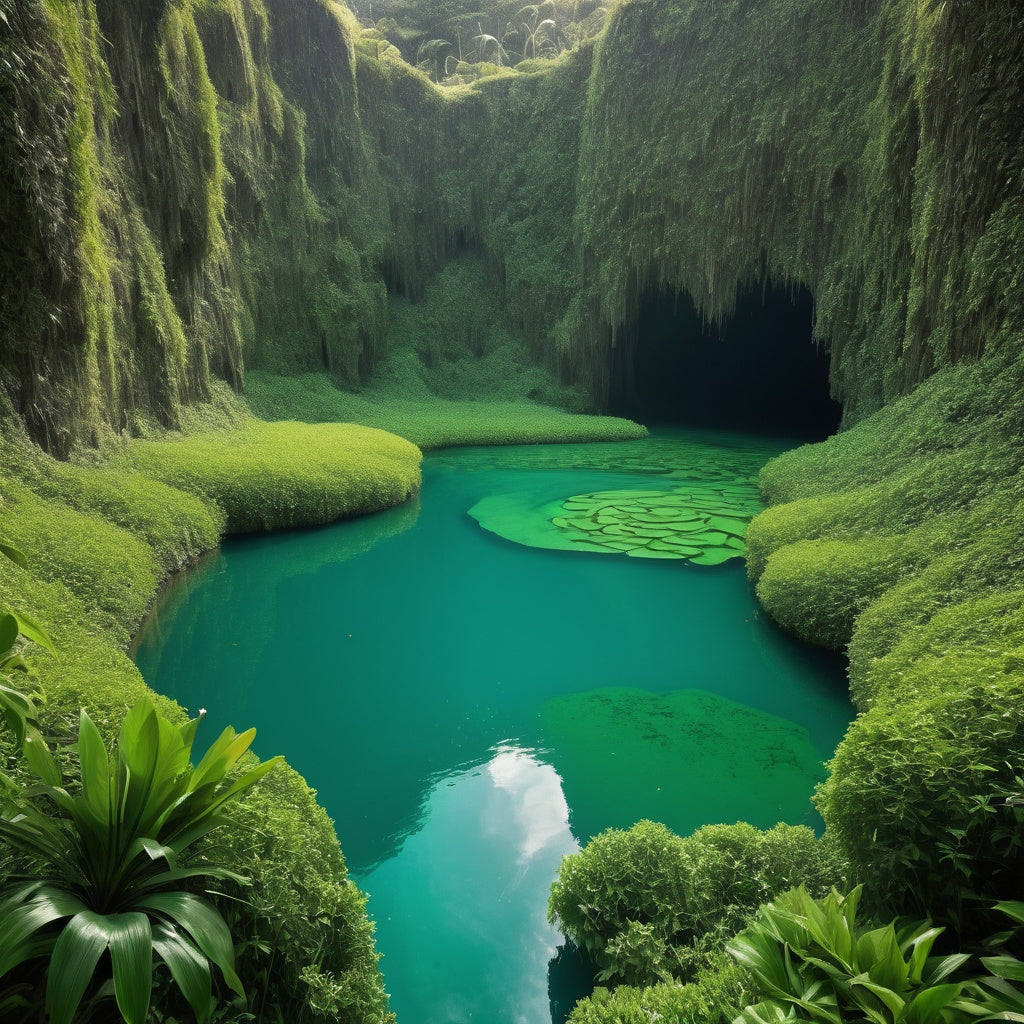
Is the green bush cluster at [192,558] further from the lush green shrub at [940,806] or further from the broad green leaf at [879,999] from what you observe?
the lush green shrub at [940,806]

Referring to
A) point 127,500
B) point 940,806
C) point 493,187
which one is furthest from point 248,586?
point 493,187

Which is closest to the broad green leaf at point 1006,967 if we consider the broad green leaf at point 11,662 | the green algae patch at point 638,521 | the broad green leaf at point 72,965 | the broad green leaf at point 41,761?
the broad green leaf at point 72,965

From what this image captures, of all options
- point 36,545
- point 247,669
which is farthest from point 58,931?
point 36,545

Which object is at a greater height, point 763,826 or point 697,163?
point 697,163

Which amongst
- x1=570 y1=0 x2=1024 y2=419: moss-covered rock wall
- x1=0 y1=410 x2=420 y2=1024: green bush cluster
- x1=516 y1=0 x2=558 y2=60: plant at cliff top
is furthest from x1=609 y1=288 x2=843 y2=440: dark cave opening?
x1=516 y1=0 x2=558 y2=60: plant at cliff top

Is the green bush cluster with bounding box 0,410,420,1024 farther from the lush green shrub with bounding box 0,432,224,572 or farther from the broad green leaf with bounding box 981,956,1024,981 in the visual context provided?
the broad green leaf with bounding box 981,956,1024,981

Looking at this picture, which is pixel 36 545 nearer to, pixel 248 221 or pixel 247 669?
pixel 247 669
